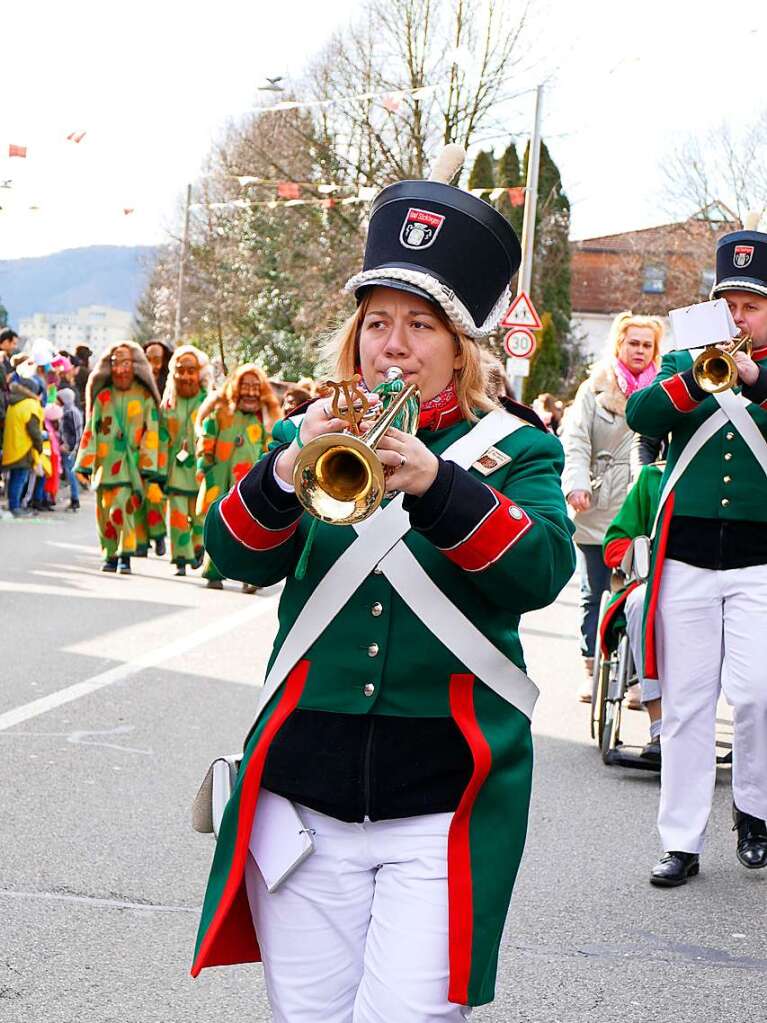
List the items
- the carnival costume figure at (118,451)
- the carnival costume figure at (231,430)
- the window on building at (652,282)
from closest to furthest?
1. the carnival costume figure at (231,430)
2. the carnival costume figure at (118,451)
3. the window on building at (652,282)

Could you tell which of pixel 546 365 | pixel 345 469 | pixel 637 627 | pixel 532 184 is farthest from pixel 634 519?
pixel 546 365

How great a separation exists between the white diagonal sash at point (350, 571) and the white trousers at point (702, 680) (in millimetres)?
3017

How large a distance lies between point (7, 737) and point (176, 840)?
1877 mm

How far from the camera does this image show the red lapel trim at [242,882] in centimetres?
301

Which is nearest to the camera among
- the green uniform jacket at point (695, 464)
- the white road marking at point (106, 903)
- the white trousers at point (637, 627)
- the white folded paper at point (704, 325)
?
the white road marking at point (106, 903)

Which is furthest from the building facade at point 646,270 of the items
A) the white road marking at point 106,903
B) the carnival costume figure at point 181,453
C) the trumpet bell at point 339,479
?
the trumpet bell at point 339,479

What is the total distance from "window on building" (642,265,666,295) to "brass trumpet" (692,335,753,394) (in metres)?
64.9

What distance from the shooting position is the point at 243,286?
52250 mm

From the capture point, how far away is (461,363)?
316cm

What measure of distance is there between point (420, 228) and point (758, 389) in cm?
290

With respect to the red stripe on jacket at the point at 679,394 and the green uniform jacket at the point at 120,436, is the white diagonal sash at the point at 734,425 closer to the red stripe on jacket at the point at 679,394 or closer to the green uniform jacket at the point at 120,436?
the red stripe on jacket at the point at 679,394

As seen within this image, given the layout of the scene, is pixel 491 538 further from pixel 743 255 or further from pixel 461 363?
pixel 743 255

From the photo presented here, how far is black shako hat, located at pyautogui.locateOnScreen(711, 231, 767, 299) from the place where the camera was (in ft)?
19.5

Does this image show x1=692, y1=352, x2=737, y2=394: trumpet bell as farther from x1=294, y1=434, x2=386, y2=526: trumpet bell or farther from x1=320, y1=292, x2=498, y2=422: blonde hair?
x1=294, y1=434, x2=386, y2=526: trumpet bell
